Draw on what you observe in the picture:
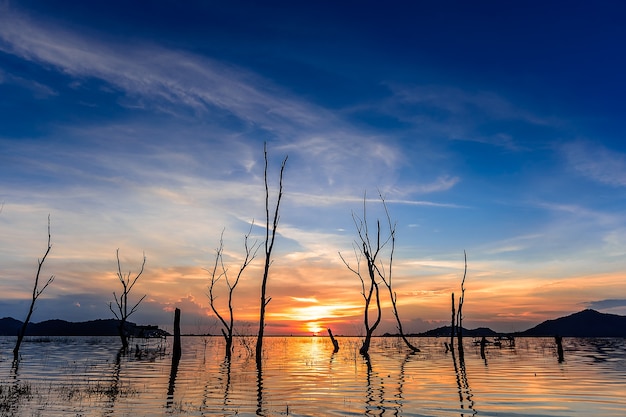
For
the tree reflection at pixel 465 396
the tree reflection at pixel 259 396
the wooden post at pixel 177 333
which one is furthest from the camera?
the wooden post at pixel 177 333

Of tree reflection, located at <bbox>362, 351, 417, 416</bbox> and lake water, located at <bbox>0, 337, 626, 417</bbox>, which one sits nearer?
lake water, located at <bbox>0, 337, 626, 417</bbox>

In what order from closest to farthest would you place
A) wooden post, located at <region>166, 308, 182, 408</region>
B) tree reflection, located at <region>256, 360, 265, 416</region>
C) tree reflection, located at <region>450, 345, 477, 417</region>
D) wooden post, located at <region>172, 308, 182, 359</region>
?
1. tree reflection, located at <region>256, 360, 265, 416</region>
2. tree reflection, located at <region>450, 345, 477, 417</region>
3. wooden post, located at <region>166, 308, 182, 408</region>
4. wooden post, located at <region>172, 308, 182, 359</region>

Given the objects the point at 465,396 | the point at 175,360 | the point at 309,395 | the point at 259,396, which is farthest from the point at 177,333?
the point at 465,396

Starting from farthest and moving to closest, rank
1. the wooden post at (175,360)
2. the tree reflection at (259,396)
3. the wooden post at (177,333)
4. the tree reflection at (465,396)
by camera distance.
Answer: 1. the wooden post at (177,333)
2. the wooden post at (175,360)
3. the tree reflection at (465,396)
4. the tree reflection at (259,396)

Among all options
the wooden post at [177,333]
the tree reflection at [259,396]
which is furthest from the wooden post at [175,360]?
the tree reflection at [259,396]

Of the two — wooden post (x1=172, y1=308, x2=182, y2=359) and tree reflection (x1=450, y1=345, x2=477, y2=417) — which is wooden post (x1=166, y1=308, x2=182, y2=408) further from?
tree reflection (x1=450, y1=345, x2=477, y2=417)

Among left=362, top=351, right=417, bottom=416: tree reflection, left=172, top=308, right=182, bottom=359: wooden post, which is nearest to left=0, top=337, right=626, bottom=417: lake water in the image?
left=362, top=351, right=417, bottom=416: tree reflection

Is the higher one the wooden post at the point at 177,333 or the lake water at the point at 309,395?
the wooden post at the point at 177,333

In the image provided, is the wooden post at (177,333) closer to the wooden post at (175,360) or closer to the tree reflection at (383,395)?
the wooden post at (175,360)

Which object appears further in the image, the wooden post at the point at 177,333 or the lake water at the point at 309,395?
the wooden post at the point at 177,333

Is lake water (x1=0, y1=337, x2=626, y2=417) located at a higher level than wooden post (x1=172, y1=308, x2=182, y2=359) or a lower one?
lower

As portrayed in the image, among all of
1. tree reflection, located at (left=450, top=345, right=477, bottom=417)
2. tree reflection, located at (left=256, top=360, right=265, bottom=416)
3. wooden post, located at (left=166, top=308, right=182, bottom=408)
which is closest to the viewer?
tree reflection, located at (left=256, top=360, right=265, bottom=416)

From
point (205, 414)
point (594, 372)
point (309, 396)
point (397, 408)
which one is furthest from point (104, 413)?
point (594, 372)

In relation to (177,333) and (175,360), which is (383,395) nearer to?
(175,360)
